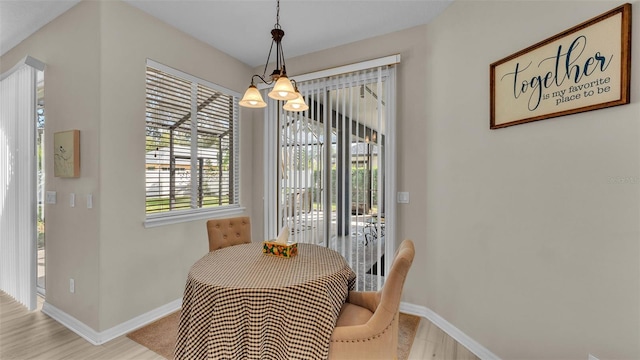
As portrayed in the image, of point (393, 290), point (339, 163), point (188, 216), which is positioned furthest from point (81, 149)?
point (393, 290)

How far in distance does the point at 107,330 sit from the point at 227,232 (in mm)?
1139

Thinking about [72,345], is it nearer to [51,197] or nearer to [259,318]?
[51,197]

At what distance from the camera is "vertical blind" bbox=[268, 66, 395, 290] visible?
287 centimetres

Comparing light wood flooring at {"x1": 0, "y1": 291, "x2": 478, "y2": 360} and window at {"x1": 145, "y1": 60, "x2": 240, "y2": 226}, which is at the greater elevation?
window at {"x1": 145, "y1": 60, "x2": 240, "y2": 226}

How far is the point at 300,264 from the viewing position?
68.5 inches

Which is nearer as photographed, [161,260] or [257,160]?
[161,260]

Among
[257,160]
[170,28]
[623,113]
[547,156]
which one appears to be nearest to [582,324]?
[547,156]

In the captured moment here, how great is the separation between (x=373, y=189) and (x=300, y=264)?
140cm

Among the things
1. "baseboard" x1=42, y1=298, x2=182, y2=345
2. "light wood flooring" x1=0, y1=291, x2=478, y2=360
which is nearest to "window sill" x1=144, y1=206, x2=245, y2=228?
"baseboard" x1=42, y1=298, x2=182, y2=345

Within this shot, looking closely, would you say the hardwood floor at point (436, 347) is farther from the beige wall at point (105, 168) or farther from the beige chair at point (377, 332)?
the beige wall at point (105, 168)

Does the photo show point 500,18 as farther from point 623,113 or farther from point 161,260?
point 161,260

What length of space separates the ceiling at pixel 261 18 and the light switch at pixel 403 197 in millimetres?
1590

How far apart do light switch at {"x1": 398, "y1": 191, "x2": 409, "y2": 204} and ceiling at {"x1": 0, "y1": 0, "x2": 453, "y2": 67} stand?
159 centimetres

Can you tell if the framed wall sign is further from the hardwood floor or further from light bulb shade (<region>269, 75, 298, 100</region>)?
the hardwood floor
